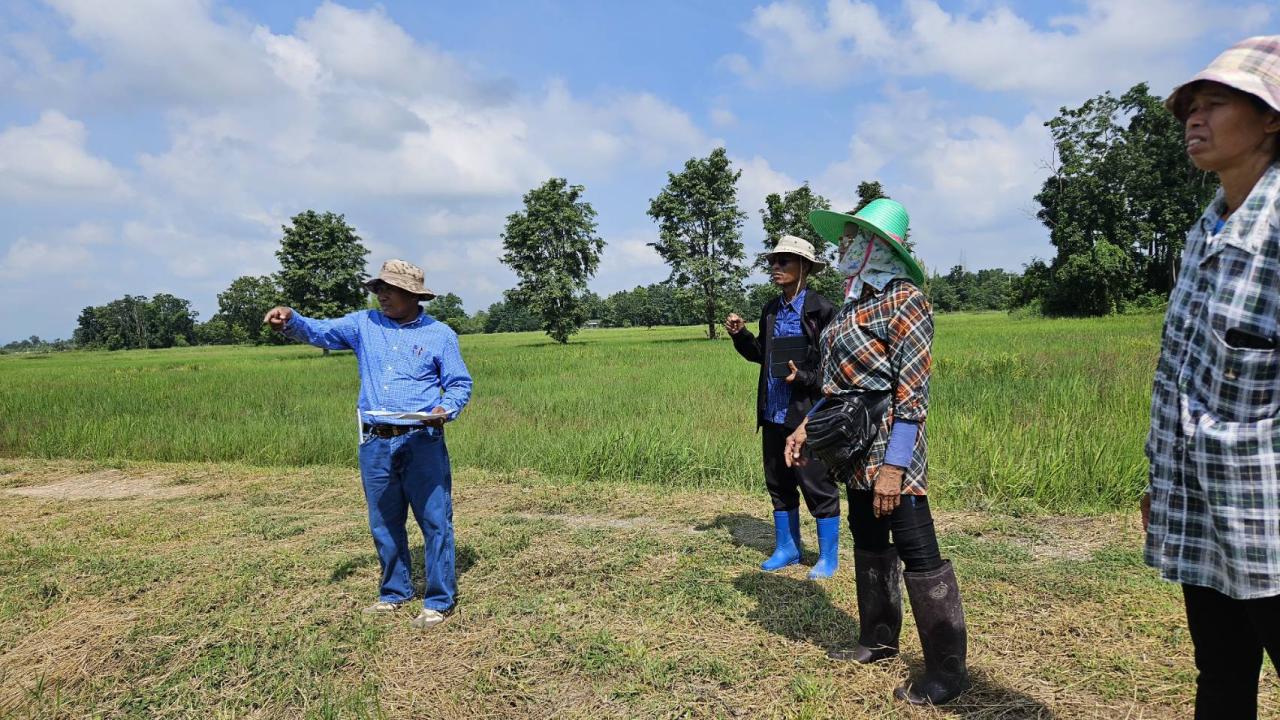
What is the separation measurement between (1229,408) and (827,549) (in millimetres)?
2491

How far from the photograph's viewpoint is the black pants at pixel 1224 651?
159 centimetres

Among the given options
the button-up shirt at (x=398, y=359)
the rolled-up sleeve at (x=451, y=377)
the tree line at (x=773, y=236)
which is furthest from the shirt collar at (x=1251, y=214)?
the tree line at (x=773, y=236)

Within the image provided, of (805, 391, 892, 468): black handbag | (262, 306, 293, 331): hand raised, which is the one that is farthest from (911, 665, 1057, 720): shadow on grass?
(262, 306, 293, 331): hand raised

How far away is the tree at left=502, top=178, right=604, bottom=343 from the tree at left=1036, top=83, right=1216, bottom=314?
1029 inches

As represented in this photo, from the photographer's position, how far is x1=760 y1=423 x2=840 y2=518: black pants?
3.69 meters

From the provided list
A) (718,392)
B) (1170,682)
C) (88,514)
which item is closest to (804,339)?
(1170,682)

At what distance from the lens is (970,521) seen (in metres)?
4.68

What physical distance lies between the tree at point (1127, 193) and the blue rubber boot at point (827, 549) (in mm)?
38869

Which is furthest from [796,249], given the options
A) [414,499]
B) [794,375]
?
[414,499]

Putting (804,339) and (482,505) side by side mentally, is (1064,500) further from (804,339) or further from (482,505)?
(482,505)

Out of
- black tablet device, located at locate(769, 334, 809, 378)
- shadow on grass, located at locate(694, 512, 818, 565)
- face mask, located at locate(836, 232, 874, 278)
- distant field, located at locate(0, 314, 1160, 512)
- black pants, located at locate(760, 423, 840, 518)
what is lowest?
shadow on grass, located at locate(694, 512, 818, 565)

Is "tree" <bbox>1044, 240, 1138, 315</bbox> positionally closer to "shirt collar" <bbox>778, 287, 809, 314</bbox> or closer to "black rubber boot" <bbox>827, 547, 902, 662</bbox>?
"shirt collar" <bbox>778, 287, 809, 314</bbox>

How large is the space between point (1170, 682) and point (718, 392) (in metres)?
8.73

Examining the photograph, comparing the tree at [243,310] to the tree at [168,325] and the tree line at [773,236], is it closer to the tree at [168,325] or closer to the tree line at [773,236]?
the tree at [168,325]
